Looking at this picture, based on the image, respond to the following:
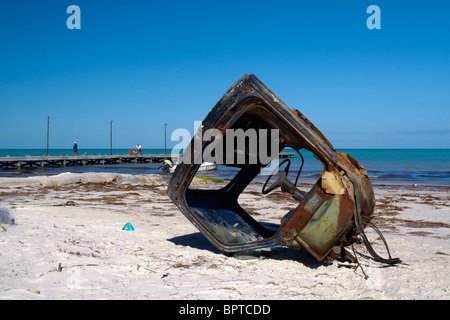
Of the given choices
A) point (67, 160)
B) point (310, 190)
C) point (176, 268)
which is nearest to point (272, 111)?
point (310, 190)

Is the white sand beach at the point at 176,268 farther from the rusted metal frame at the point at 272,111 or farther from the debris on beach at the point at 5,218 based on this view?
the rusted metal frame at the point at 272,111

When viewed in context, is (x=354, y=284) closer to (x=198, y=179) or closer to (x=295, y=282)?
(x=295, y=282)

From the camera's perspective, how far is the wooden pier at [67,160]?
38.9m

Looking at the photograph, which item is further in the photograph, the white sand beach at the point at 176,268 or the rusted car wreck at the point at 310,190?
the rusted car wreck at the point at 310,190

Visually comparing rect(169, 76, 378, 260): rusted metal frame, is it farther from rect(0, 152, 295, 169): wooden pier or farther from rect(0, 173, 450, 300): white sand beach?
rect(0, 152, 295, 169): wooden pier

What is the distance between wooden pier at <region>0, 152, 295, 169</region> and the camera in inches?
1531

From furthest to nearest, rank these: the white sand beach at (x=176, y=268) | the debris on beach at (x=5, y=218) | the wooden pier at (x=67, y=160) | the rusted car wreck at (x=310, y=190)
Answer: the wooden pier at (x=67, y=160) → the debris on beach at (x=5, y=218) → the rusted car wreck at (x=310, y=190) → the white sand beach at (x=176, y=268)

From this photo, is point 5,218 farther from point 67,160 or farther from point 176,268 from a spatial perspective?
point 67,160

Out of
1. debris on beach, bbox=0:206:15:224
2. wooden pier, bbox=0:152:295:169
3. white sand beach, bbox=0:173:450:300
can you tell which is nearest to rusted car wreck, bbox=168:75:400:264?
white sand beach, bbox=0:173:450:300

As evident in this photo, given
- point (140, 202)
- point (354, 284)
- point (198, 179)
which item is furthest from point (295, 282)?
point (198, 179)

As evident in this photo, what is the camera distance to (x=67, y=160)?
1751 inches

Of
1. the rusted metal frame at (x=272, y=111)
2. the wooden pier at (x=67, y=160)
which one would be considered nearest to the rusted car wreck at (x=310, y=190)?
the rusted metal frame at (x=272, y=111)

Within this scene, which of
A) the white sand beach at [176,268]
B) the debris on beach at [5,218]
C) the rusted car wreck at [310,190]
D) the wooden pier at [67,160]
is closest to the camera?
the white sand beach at [176,268]

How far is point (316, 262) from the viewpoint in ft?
14.5
